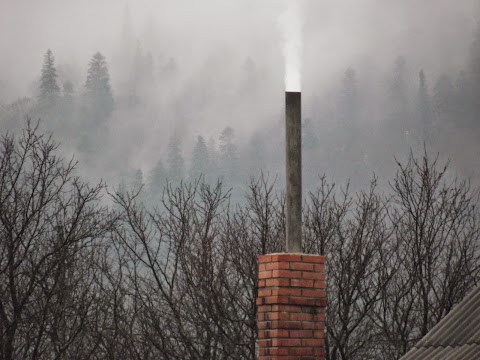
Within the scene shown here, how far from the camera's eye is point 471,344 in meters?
10.1

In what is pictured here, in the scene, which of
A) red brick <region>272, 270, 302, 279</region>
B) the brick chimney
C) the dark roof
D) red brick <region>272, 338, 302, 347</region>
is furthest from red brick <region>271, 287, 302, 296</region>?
the dark roof

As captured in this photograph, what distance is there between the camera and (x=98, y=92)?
158625 millimetres

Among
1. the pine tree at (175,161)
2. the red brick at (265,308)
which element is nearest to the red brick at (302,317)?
the red brick at (265,308)

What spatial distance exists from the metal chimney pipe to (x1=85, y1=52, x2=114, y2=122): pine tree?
144827 mm

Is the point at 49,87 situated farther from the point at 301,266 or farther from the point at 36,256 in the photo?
the point at 301,266

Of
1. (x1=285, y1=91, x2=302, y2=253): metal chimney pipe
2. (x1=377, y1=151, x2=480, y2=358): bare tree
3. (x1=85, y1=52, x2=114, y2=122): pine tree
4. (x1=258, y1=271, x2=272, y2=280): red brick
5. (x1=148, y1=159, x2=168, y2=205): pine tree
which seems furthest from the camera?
(x1=85, y1=52, x2=114, y2=122): pine tree

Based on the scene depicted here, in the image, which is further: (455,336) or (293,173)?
(293,173)

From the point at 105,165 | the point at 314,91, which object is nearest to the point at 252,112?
the point at 314,91

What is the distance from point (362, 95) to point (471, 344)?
14018 cm

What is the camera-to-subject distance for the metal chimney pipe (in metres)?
11.4

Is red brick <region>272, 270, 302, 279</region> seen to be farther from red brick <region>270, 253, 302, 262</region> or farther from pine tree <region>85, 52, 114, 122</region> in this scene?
pine tree <region>85, 52, 114, 122</region>

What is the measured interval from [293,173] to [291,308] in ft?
5.16

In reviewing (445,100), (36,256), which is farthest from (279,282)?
(445,100)

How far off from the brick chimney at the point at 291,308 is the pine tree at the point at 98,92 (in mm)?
145684
